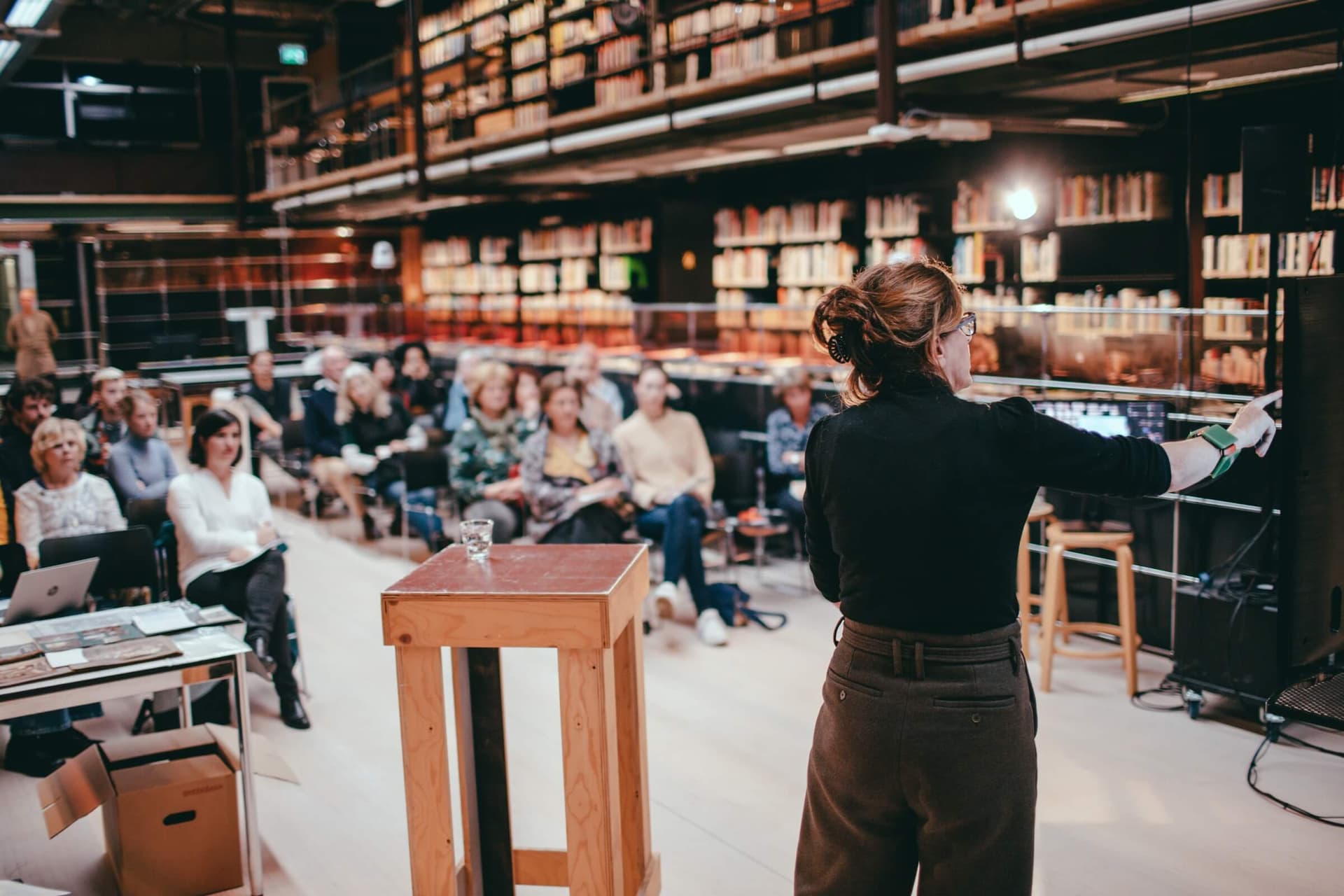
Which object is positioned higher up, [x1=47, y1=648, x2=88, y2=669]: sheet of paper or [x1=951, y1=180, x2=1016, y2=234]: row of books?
[x1=951, y1=180, x2=1016, y2=234]: row of books

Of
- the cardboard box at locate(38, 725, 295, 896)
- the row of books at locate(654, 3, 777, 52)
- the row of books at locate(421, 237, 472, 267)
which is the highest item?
the row of books at locate(654, 3, 777, 52)

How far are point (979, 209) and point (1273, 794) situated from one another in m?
5.51

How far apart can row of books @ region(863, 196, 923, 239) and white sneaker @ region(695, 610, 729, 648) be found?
4.48m

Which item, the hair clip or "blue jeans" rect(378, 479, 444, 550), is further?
"blue jeans" rect(378, 479, 444, 550)

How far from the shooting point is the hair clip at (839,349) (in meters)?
1.82

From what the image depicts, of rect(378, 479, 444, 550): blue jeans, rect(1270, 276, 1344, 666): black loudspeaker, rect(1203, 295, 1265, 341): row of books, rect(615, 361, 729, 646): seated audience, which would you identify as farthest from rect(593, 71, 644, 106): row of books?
rect(1270, 276, 1344, 666): black loudspeaker

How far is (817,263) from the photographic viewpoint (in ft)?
31.7

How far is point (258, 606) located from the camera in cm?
435

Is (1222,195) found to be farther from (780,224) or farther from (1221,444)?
(1221,444)

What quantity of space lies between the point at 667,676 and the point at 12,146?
1478cm

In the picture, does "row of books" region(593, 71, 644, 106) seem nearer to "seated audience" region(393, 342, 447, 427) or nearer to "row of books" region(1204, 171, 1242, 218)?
"seated audience" region(393, 342, 447, 427)

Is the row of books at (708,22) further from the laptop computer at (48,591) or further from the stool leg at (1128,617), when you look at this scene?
the laptop computer at (48,591)

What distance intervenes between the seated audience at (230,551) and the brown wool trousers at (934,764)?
3.08 m

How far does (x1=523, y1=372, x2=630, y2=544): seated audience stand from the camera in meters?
5.57
